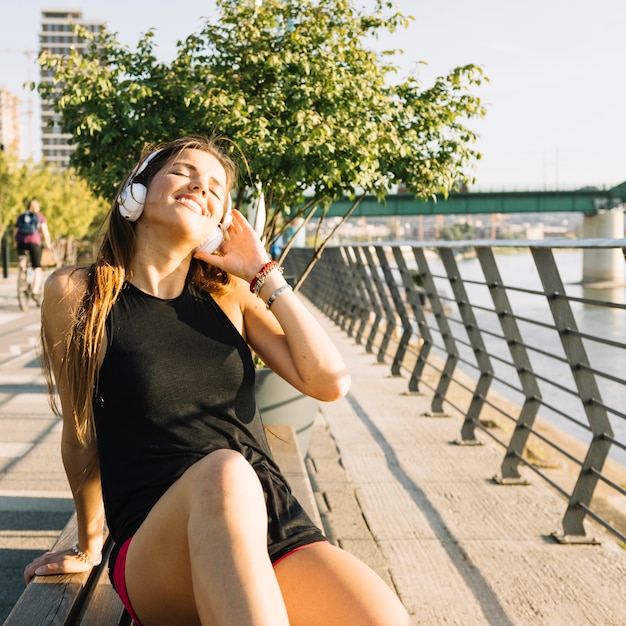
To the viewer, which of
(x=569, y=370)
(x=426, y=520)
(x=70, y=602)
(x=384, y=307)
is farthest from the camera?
(x=569, y=370)

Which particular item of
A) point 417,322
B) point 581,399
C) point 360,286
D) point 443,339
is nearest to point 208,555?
point 581,399

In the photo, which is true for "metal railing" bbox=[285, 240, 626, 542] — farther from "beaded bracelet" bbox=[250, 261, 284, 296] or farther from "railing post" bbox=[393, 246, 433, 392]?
"beaded bracelet" bbox=[250, 261, 284, 296]

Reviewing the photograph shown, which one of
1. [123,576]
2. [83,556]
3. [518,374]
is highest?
[123,576]

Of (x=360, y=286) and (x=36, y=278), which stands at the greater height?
(x=360, y=286)

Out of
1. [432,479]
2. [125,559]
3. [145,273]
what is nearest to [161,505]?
[125,559]

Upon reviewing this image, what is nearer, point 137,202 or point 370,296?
point 137,202

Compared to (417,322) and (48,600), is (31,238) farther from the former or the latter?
(48,600)

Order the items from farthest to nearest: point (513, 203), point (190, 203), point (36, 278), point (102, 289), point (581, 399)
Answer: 1. point (513, 203)
2. point (36, 278)
3. point (581, 399)
4. point (190, 203)
5. point (102, 289)

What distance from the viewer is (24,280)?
16.4m

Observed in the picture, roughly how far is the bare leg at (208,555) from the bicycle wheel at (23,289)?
1438 cm

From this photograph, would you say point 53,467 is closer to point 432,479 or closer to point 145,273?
point 432,479

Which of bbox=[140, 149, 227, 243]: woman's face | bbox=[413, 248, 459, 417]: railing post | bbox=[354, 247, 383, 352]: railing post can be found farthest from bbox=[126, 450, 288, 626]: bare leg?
bbox=[354, 247, 383, 352]: railing post

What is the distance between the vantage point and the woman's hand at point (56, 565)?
241 cm

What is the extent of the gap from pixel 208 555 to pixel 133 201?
1015 millimetres
